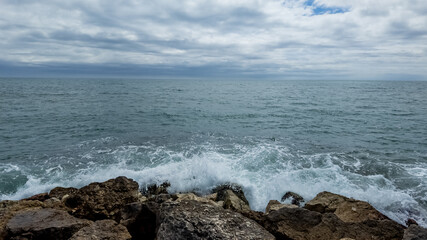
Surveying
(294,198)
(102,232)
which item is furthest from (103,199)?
(294,198)

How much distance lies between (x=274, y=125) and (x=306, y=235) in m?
17.9

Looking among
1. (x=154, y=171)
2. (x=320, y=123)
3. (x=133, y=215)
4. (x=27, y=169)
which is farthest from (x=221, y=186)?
(x=320, y=123)

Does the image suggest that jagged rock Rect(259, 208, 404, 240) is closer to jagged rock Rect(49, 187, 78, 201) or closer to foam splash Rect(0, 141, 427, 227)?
foam splash Rect(0, 141, 427, 227)

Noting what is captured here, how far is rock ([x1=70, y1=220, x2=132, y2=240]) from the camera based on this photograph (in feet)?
13.4

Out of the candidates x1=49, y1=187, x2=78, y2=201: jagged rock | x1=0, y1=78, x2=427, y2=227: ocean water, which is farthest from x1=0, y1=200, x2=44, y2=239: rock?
x1=0, y1=78, x2=427, y2=227: ocean water

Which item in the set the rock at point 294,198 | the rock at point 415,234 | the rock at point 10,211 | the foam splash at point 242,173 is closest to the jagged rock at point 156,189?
the foam splash at point 242,173

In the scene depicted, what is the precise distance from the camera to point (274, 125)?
22266 millimetres

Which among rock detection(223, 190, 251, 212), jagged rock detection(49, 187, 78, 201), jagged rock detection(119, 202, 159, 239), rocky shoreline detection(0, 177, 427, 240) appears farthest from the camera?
jagged rock detection(49, 187, 78, 201)

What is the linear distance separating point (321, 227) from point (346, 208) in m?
2.30

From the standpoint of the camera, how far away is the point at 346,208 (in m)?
6.71

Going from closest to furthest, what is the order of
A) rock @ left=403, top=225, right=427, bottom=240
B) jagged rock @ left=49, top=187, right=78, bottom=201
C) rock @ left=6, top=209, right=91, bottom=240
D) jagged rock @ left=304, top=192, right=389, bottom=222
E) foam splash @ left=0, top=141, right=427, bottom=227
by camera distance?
1. rock @ left=403, top=225, right=427, bottom=240
2. rock @ left=6, top=209, right=91, bottom=240
3. jagged rock @ left=304, top=192, right=389, bottom=222
4. jagged rock @ left=49, top=187, right=78, bottom=201
5. foam splash @ left=0, top=141, right=427, bottom=227

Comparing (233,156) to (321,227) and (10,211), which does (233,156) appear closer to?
(321,227)

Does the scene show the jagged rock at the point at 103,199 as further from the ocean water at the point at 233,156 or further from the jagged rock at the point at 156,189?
the ocean water at the point at 233,156

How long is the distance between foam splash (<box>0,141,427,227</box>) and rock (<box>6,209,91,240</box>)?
578 cm
